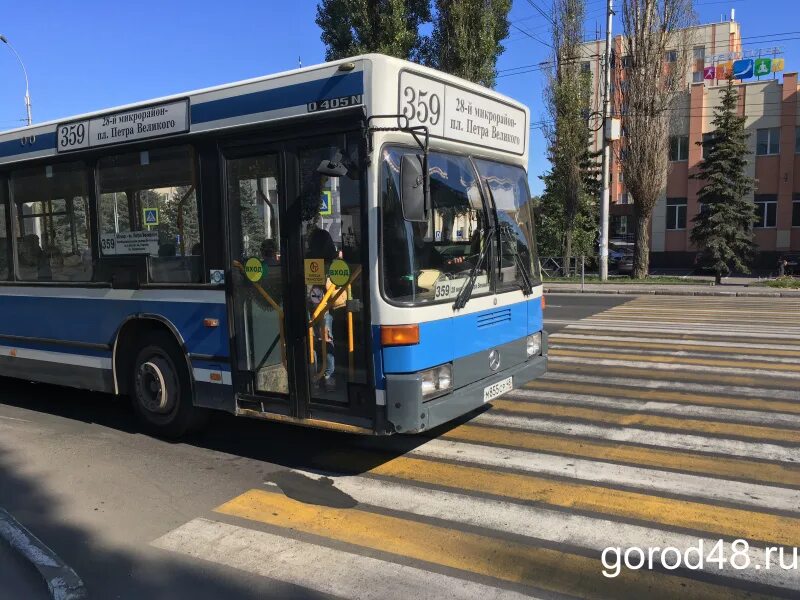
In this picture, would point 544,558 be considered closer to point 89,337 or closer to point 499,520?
point 499,520

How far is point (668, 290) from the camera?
73.1 ft

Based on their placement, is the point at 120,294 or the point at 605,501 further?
the point at 120,294

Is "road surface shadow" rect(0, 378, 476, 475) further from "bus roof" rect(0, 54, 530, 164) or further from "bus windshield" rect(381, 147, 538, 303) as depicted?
"bus roof" rect(0, 54, 530, 164)

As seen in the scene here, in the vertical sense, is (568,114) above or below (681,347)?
above

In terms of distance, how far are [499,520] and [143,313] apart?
3922mm

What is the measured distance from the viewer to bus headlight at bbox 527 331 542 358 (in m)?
6.24

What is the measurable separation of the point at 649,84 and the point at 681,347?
19279 millimetres

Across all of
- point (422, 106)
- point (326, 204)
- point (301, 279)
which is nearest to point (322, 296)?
point (301, 279)

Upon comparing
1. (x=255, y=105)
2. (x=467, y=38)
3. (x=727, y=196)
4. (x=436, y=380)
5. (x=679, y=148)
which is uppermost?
(x=467, y=38)

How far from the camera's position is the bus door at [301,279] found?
486cm

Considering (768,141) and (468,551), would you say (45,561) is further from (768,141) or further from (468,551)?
(768,141)

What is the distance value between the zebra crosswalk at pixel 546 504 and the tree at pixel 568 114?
23.4 metres

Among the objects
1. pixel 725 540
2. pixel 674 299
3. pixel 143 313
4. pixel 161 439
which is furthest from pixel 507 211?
pixel 674 299

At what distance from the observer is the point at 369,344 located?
4.77 m
